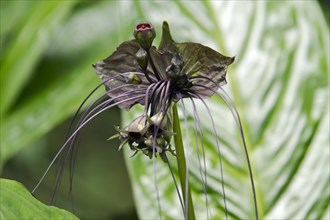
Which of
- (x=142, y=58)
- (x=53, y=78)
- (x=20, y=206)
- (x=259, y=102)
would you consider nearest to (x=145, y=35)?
(x=142, y=58)

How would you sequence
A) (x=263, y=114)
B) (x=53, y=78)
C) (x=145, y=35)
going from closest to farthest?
(x=145, y=35), (x=263, y=114), (x=53, y=78)

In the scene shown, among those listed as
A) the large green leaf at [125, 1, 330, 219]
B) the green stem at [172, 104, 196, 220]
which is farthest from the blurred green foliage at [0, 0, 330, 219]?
the green stem at [172, 104, 196, 220]

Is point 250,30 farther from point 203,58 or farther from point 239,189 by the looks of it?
point 203,58

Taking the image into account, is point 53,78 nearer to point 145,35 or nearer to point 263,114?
point 263,114

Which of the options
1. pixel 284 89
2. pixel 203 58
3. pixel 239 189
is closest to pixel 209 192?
pixel 239 189

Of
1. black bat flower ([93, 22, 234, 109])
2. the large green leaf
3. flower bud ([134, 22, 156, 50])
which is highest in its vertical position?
flower bud ([134, 22, 156, 50])

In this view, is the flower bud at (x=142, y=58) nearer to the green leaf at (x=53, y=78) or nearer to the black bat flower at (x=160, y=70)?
the black bat flower at (x=160, y=70)

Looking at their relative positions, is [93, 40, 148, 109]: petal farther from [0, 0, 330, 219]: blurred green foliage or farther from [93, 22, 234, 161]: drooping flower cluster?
[0, 0, 330, 219]: blurred green foliage

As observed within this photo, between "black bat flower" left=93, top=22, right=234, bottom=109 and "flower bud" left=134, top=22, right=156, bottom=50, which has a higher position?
"flower bud" left=134, top=22, right=156, bottom=50
